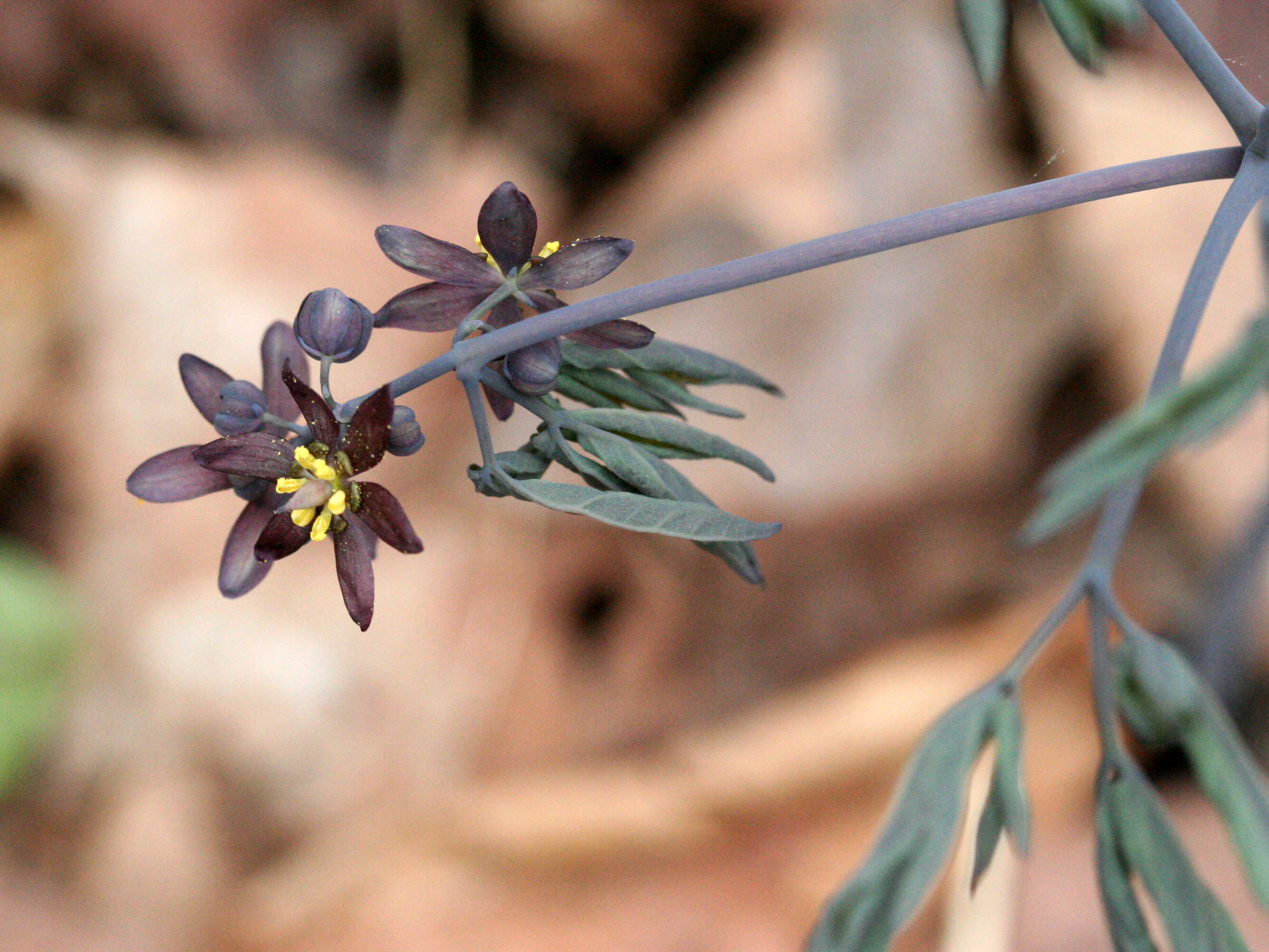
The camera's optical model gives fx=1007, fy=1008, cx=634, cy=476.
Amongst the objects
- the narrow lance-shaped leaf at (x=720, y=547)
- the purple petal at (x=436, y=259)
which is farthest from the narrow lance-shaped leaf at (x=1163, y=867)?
the purple petal at (x=436, y=259)

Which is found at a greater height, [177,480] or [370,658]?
[370,658]

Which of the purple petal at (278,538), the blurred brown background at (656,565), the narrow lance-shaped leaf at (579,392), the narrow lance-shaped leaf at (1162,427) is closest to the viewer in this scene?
the narrow lance-shaped leaf at (1162,427)

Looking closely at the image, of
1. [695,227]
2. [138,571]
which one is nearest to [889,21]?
[695,227]

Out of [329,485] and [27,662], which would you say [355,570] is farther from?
[27,662]

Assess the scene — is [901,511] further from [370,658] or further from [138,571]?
[138,571]

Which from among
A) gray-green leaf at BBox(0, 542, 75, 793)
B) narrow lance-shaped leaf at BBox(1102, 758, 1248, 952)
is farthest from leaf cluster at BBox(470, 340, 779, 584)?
gray-green leaf at BBox(0, 542, 75, 793)

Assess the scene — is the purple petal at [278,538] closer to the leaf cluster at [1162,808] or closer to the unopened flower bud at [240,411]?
the unopened flower bud at [240,411]
